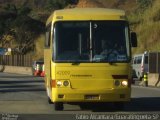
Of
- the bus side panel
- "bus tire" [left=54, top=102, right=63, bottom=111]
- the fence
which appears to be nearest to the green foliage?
the fence

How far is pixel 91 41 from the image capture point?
747 inches

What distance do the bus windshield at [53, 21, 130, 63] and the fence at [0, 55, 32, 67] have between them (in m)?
66.1

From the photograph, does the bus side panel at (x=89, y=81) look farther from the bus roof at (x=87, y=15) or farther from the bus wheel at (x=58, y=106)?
the bus roof at (x=87, y=15)

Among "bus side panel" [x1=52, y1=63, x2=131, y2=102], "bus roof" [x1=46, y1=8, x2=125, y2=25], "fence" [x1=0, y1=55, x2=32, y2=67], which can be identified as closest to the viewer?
"bus side panel" [x1=52, y1=63, x2=131, y2=102]

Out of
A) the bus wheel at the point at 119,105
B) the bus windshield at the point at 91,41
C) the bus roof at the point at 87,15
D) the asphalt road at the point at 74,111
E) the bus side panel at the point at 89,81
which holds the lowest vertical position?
the asphalt road at the point at 74,111

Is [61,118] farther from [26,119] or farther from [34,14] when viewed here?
[34,14]

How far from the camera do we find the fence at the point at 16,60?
8650 centimetres

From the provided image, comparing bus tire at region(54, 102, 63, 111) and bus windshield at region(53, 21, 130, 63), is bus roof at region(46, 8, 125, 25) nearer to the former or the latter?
bus windshield at region(53, 21, 130, 63)

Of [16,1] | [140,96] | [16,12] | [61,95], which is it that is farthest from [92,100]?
[16,1]

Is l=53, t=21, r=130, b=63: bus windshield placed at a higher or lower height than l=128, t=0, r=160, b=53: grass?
lower

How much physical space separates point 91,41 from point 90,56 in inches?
19.6

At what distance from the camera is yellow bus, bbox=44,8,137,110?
60.8 ft

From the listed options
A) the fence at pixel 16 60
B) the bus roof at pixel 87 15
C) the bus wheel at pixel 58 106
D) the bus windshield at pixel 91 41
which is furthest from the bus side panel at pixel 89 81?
the fence at pixel 16 60

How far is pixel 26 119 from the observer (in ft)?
55.3
